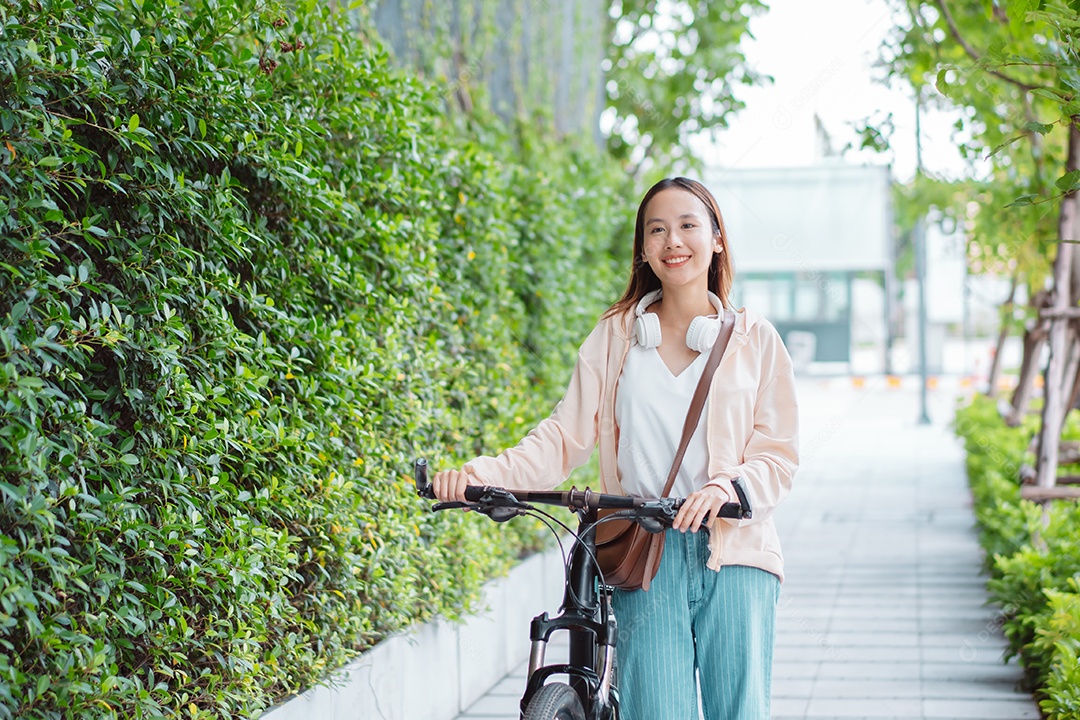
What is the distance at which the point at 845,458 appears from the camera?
42.7ft

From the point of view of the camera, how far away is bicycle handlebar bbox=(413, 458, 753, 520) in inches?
86.0

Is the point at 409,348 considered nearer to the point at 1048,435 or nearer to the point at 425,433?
the point at 425,433

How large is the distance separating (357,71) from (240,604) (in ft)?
5.48

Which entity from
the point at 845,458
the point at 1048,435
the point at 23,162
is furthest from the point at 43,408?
the point at 845,458

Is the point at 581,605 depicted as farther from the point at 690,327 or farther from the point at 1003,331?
the point at 1003,331

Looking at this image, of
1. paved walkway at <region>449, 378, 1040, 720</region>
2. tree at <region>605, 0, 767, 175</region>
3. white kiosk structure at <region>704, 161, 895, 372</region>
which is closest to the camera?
paved walkway at <region>449, 378, 1040, 720</region>

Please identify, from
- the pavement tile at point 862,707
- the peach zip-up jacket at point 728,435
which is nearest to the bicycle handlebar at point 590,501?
the peach zip-up jacket at point 728,435

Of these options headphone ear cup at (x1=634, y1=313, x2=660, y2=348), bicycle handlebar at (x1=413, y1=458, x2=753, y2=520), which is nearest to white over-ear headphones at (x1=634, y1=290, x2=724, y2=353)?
headphone ear cup at (x1=634, y1=313, x2=660, y2=348)

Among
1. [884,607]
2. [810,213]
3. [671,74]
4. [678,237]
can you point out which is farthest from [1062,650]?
[810,213]

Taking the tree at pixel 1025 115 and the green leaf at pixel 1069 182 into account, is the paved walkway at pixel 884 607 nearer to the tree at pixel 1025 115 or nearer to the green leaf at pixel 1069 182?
the tree at pixel 1025 115

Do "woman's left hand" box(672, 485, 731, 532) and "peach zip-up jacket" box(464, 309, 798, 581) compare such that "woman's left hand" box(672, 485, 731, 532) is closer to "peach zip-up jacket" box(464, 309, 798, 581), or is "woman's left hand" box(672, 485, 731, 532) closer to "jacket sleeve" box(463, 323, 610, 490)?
"peach zip-up jacket" box(464, 309, 798, 581)

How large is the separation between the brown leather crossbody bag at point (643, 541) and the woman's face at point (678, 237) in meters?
0.14

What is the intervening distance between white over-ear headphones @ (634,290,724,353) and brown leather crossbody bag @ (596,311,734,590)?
2 centimetres

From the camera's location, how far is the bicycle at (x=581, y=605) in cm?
220
